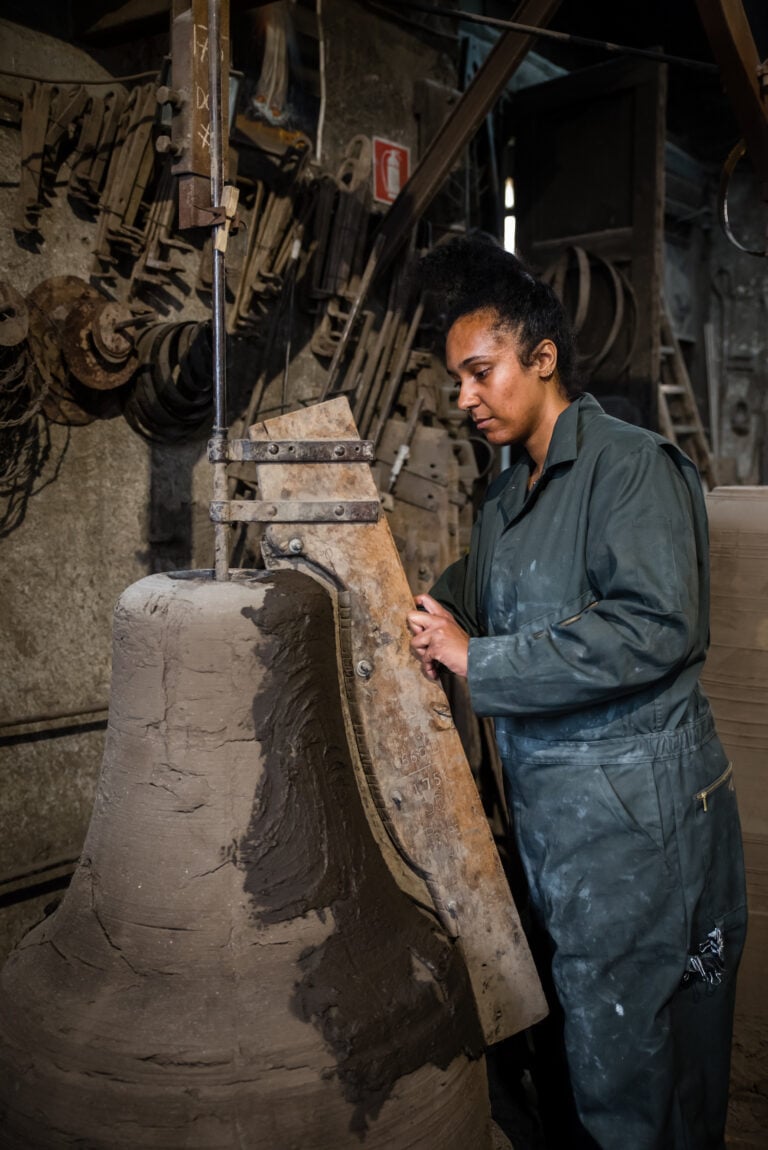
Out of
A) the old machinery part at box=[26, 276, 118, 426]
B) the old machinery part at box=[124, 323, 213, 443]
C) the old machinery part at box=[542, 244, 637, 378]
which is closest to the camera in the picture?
the old machinery part at box=[26, 276, 118, 426]

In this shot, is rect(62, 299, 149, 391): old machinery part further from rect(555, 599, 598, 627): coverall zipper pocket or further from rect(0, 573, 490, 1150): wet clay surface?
rect(555, 599, 598, 627): coverall zipper pocket

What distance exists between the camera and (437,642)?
2.24m

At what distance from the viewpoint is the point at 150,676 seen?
1964 millimetres

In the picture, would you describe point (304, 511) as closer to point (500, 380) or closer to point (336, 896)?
point (500, 380)

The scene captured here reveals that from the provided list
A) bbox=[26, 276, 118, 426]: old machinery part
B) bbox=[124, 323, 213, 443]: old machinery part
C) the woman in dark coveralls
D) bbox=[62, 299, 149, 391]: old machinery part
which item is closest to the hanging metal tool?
the woman in dark coveralls

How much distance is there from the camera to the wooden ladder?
6.29 metres

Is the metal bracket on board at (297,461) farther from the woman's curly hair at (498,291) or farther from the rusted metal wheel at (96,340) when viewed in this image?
the rusted metal wheel at (96,340)

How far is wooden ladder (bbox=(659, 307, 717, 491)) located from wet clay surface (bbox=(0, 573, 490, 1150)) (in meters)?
4.72

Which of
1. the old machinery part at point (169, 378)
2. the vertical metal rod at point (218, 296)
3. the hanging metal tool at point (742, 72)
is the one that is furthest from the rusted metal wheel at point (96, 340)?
the hanging metal tool at point (742, 72)

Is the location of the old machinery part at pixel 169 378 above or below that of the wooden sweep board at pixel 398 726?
above

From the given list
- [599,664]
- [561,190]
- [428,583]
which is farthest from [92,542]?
[561,190]

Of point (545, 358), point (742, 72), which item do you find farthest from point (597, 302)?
point (545, 358)

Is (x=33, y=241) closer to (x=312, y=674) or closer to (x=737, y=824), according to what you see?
(x=312, y=674)

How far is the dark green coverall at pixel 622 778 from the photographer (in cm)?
206
